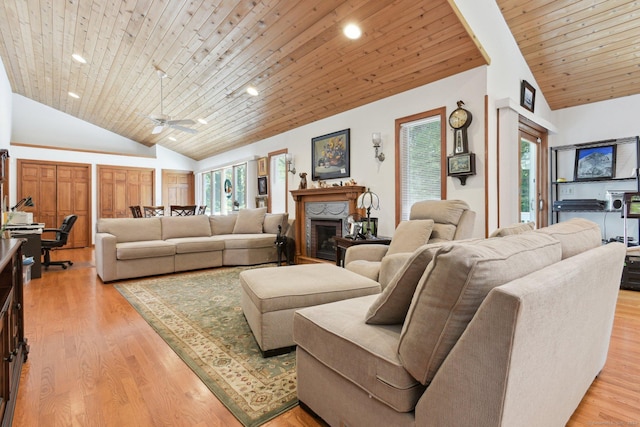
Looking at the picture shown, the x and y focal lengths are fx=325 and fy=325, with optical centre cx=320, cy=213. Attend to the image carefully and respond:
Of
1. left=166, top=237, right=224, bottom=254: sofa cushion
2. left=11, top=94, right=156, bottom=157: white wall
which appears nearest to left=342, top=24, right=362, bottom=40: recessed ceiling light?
left=166, top=237, right=224, bottom=254: sofa cushion

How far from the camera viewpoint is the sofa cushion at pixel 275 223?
19.1 feet

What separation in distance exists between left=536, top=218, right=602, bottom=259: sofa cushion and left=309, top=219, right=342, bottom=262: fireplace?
11.7 ft

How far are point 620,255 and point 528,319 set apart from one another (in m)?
1.29

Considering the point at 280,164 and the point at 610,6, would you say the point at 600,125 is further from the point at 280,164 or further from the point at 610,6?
the point at 280,164

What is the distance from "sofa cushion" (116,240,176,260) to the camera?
4227mm

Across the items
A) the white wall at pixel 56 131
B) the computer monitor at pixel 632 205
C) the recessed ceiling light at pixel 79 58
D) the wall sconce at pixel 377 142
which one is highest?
the recessed ceiling light at pixel 79 58

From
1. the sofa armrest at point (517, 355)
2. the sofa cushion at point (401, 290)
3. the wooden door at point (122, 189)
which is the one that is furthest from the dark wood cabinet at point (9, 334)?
the wooden door at point (122, 189)

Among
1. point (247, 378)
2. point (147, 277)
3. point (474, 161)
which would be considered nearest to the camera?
point (247, 378)

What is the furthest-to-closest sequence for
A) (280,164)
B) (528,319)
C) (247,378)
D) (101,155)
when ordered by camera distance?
1. (101,155)
2. (280,164)
3. (247,378)
4. (528,319)

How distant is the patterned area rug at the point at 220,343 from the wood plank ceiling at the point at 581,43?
4.12m

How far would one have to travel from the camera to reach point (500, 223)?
3.43 m

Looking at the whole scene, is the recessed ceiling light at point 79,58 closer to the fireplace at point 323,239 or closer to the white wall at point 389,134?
the white wall at point 389,134

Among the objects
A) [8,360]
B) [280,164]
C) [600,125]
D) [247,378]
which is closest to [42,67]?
[280,164]

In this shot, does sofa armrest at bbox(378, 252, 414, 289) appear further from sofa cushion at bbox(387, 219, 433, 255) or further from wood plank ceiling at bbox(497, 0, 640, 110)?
wood plank ceiling at bbox(497, 0, 640, 110)
